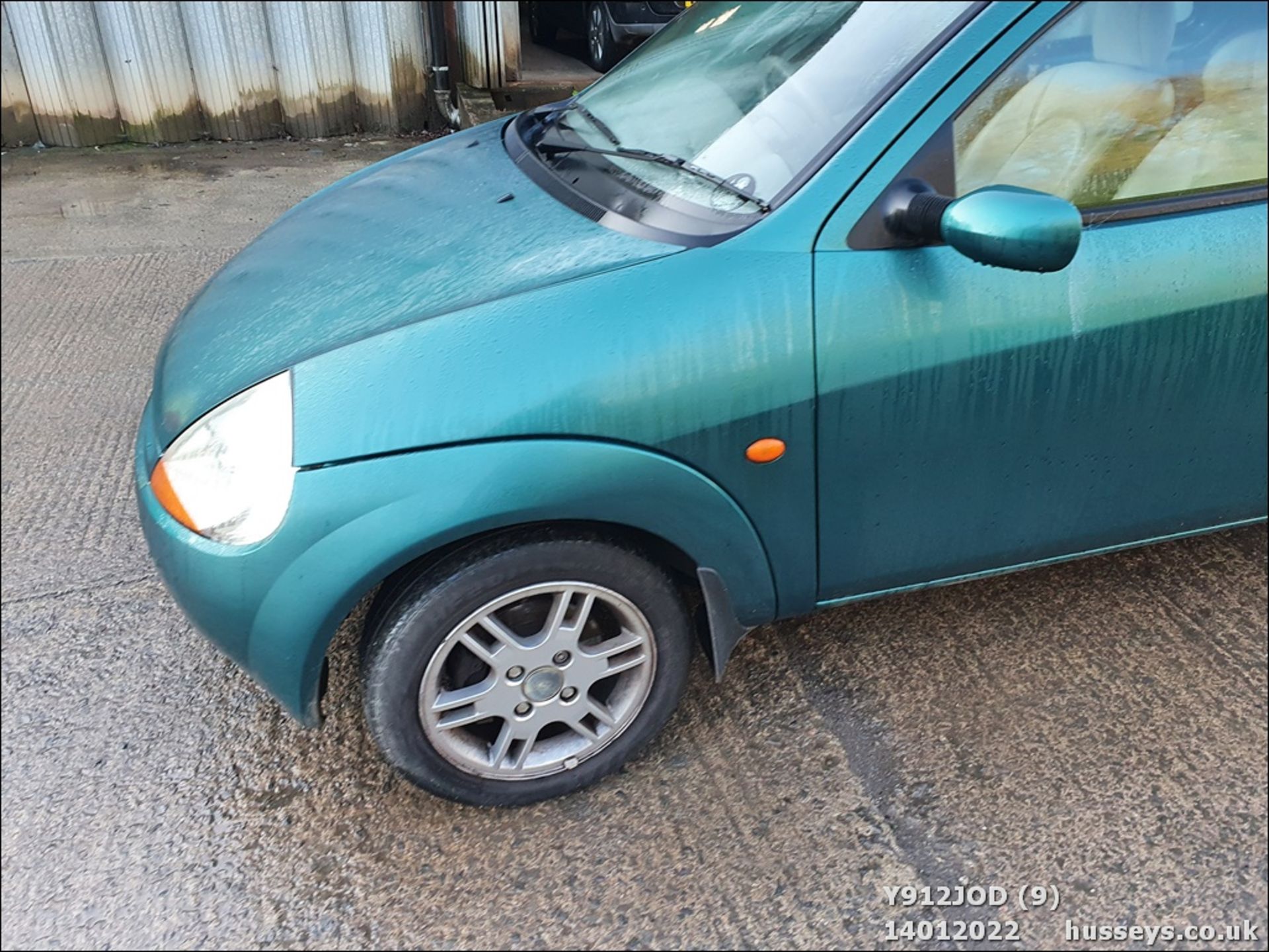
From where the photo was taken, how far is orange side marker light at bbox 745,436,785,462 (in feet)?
6.35

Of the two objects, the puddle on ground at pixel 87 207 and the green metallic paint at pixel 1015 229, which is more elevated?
the green metallic paint at pixel 1015 229

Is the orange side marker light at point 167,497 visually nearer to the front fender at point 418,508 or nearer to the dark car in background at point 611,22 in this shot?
the front fender at point 418,508

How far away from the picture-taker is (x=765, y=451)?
1.95 metres

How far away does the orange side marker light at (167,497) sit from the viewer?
191cm

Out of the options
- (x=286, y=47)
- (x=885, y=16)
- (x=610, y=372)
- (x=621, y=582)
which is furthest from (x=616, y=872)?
(x=286, y=47)

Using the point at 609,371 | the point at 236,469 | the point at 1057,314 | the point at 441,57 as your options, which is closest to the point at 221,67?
the point at 441,57

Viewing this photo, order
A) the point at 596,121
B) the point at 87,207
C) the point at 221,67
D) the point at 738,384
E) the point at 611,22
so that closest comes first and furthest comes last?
the point at 738,384
the point at 596,121
the point at 87,207
the point at 221,67
the point at 611,22

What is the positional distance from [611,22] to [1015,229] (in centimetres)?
707

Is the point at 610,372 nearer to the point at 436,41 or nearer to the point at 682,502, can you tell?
the point at 682,502

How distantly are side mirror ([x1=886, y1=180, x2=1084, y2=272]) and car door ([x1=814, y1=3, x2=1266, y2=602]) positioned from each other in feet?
0.39

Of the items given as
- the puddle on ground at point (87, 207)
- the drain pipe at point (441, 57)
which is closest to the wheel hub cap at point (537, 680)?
the puddle on ground at point (87, 207)

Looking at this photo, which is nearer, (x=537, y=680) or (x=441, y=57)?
(x=537, y=680)

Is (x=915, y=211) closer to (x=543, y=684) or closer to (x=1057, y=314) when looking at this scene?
(x=1057, y=314)

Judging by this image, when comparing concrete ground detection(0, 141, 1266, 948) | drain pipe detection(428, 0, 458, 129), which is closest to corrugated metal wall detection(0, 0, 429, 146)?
drain pipe detection(428, 0, 458, 129)
